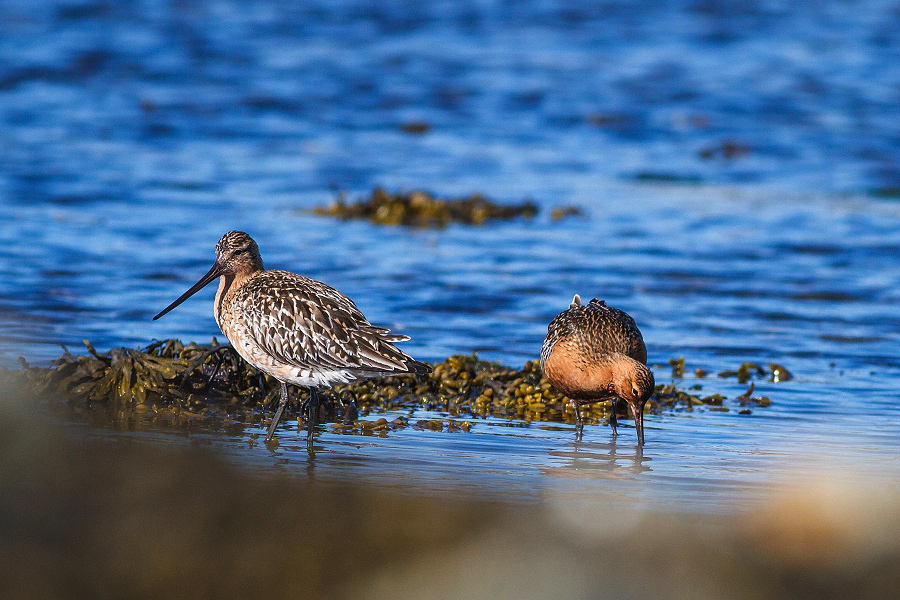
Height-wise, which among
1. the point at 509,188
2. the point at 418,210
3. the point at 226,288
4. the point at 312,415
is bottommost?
the point at 312,415

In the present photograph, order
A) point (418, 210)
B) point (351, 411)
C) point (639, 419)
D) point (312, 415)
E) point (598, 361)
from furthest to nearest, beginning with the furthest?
point (418, 210), point (351, 411), point (598, 361), point (639, 419), point (312, 415)

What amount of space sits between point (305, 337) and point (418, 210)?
22.6ft

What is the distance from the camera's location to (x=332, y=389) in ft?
24.4

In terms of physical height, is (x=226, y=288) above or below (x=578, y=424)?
above

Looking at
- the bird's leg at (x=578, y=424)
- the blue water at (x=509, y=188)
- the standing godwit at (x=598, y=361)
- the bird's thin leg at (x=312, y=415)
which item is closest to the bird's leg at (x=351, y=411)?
the bird's thin leg at (x=312, y=415)

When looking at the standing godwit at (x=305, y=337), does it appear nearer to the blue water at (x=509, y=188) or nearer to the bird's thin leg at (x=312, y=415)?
the bird's thin leg at (x=312, y=415)

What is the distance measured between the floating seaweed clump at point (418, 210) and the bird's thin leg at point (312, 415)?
6.54 metres

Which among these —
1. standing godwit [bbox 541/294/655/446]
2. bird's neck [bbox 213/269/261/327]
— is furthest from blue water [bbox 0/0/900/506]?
bird's neck [bbox 213/269/261/327]

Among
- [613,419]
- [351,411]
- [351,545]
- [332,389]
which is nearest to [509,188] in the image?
[332,389]

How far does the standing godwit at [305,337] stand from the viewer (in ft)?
21.7

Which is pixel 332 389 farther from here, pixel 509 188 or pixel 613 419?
pixel 509 188

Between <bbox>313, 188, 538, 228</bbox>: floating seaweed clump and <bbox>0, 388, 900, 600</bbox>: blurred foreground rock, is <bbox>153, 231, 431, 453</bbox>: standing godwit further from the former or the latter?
<bbox>313, 188, 538, 228</bbox>: floating seaweed clump

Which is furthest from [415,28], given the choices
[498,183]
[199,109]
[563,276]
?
[563,276]

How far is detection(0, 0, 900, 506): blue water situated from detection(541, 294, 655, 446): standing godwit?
0.88ft
